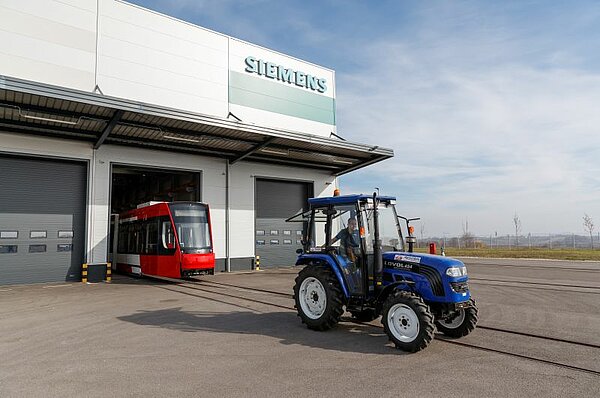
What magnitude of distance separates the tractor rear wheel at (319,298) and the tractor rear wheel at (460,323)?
1673 millimetres

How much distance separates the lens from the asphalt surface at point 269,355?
14.7 feet

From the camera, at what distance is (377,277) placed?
6.43 meters

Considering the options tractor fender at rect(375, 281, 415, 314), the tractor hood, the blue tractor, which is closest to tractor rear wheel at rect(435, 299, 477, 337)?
the blue tractor

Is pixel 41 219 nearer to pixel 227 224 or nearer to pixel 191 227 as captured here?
pixel 191 227

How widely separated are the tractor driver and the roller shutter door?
13.9 metres

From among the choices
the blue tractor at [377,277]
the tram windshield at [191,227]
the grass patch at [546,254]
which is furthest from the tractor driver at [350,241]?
the grass patch at [546,254]

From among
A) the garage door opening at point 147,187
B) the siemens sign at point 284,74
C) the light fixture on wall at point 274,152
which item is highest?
the siemens sign at point 284,74

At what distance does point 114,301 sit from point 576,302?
1196 cm

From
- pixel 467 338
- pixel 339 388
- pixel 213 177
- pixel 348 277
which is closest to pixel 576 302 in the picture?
pixel 467 338

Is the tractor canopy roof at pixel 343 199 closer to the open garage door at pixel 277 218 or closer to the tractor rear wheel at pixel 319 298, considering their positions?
the tractor rear wheel at pixel 319 298

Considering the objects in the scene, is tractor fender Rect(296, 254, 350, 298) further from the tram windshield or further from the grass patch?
the grass patch

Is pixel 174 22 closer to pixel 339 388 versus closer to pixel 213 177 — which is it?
pixel 213 177

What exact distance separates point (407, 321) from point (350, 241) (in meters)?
1.60

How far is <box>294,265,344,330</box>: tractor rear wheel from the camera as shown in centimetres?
683
